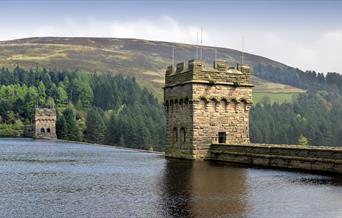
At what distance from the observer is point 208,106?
145ft

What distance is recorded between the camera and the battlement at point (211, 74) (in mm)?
43562

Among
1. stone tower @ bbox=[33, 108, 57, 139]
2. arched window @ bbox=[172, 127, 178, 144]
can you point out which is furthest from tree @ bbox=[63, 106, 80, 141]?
arched window @ bbox=[172, 127, 178, 144]

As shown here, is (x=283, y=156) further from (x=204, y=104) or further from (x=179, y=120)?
(x=179, y=120)

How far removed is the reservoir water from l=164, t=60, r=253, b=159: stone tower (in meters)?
11.1

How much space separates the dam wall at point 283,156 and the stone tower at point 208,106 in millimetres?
1579

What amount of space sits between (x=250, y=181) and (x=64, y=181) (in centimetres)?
971

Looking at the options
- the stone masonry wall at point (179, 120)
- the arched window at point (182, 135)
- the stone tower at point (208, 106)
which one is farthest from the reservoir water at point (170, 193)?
the arched window at point (182, 135)

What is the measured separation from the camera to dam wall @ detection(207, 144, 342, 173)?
3167 cm

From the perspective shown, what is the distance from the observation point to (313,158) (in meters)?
33.1

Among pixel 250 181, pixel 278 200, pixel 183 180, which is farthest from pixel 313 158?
pixel 278 200

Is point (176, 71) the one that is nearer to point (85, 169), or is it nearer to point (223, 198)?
point (85, 169)

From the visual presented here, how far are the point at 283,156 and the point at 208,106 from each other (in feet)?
33.5

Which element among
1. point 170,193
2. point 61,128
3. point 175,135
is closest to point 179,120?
point 175,135

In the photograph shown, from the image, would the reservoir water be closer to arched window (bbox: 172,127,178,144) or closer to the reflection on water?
the reflection on water
